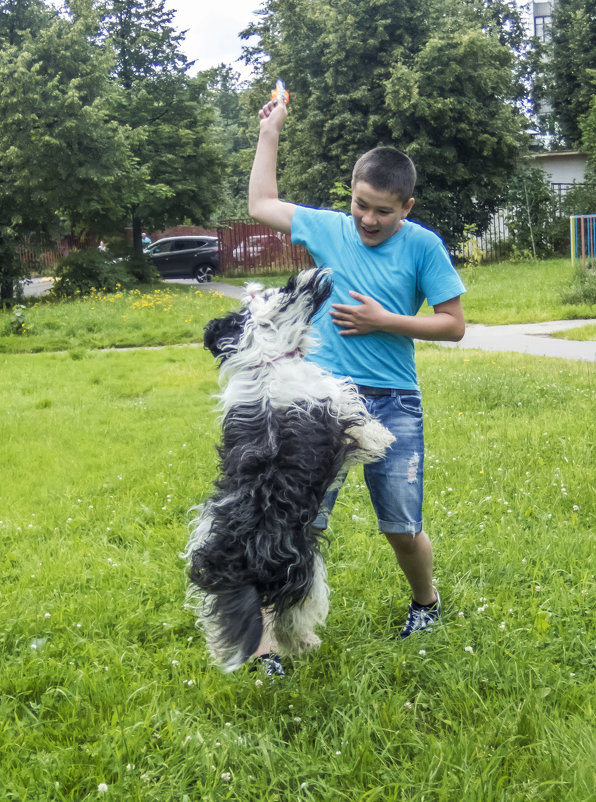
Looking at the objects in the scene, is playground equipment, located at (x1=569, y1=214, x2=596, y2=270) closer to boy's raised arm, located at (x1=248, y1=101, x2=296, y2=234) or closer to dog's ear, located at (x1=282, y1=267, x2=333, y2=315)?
boy's raised arm, located at (x1=248, y1=101, x2=296, y2=234)

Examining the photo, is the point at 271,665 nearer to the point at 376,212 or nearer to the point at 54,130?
the point at 376,212

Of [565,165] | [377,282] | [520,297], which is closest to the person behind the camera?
[377,282]

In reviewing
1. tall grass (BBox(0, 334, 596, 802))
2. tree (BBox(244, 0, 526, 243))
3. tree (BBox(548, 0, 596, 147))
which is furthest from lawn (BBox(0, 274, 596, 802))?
tree (BBox(548, 0, 596, 147))

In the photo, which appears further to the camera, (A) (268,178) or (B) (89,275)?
(B) (89,275)

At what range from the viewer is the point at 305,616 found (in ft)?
8.49

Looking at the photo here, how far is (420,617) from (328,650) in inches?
17.5

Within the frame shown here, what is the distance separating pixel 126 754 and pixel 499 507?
9.38 feet

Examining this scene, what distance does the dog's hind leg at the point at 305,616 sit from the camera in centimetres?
255

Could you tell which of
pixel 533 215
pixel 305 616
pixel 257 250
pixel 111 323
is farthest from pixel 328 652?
pixel 257 250

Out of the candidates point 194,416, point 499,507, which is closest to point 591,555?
point 499,507

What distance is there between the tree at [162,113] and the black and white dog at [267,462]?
19612 mm

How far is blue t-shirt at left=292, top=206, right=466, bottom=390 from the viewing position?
2.85m

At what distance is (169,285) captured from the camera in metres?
21.0

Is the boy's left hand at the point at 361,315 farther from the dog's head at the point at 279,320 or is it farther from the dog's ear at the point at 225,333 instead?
the dog's ear at the point at 225,333
